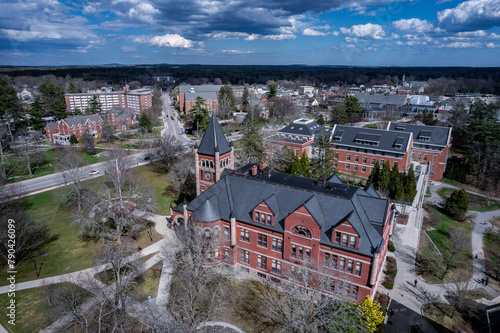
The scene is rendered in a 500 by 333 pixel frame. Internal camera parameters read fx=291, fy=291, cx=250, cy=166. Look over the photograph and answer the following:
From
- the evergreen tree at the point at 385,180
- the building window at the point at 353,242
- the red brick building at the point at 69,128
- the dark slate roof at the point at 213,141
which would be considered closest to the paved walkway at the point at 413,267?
the evergreen tree at the point at 385,180

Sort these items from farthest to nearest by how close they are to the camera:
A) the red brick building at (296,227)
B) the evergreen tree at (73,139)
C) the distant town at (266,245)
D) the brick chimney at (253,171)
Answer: the evergreen tree at (73,139) → the brick chimney at (253,171) → the red brick building at (296,227) → the distant town at (266,245)

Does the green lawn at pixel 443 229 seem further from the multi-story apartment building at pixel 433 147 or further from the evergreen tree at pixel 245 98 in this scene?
the evergreen tree at pixel 245 98

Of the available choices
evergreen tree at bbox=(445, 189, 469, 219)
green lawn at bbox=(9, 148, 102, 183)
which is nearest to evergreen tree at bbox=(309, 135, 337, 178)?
evergreen tree at bbox=(445, 189, 469, 219)

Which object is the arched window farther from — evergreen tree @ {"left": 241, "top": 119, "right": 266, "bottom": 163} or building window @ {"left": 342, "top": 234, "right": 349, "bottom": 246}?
evergreen tree @ {"left": 241, "top": 119, "right": 266, "bottom": 163}

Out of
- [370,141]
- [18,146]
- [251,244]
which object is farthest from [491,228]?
[18,146]

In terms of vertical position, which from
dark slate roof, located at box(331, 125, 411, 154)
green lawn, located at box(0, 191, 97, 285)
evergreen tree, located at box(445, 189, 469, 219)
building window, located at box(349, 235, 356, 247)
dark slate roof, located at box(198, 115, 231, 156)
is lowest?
green lawn, located at box(0, 191, 97, 285)

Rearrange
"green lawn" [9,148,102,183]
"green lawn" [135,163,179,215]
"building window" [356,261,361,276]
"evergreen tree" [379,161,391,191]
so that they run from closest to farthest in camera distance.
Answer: "building window" [356,261,361,276] < "green lawn" [135,163,179,215] < "evergreen tree" [379,161,391,191] < "green lawn" [9,148,102,183]
